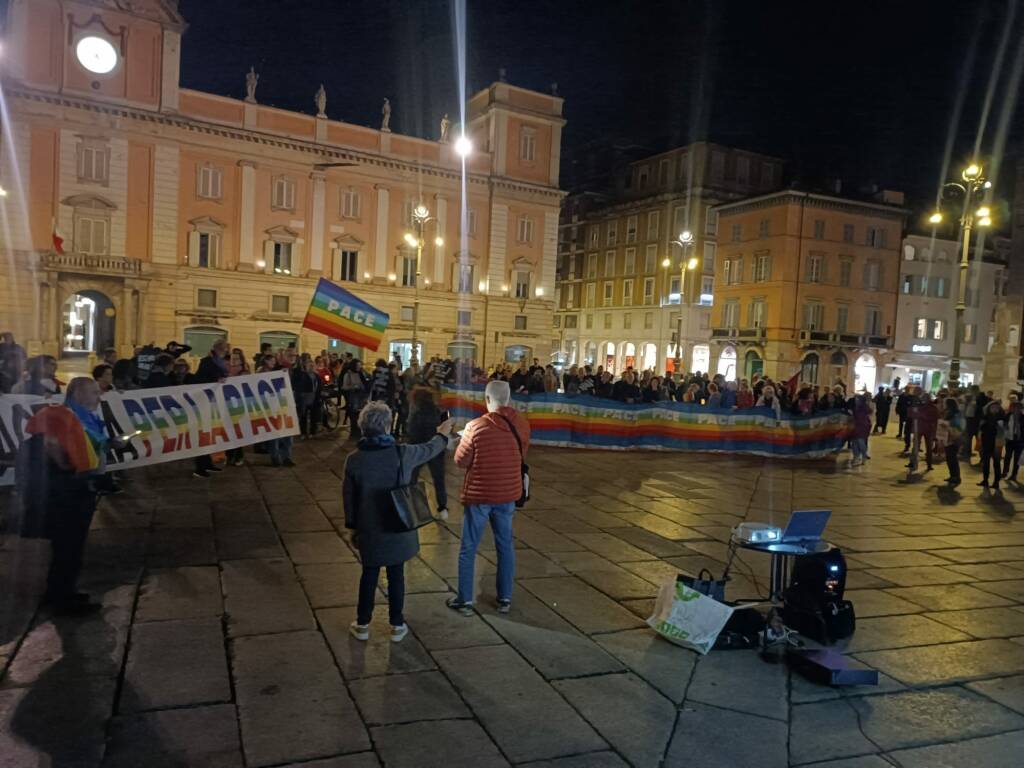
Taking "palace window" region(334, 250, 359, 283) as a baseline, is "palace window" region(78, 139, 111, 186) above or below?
above

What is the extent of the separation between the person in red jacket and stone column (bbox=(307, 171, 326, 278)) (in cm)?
3928

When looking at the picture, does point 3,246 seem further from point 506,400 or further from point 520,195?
point 506,400

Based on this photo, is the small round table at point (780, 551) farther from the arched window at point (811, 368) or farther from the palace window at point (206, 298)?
the arched window at point (811, 368)

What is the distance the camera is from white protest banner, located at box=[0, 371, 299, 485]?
8.60 meters

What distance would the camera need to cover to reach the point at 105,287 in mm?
37344

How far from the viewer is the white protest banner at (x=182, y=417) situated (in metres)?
8.60

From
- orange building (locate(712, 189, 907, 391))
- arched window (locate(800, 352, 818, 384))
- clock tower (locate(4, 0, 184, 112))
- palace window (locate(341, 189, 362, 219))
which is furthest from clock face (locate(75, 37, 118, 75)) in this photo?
arched window (locate(800, 352, 818, 384))

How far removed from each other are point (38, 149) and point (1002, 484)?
1585 inches

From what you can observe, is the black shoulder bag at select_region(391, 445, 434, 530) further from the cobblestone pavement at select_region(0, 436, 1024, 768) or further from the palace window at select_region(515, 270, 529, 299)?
the palace window at select_region(515, 270, 529, 299)

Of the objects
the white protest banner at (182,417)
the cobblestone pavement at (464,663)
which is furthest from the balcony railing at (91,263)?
the cobblestone pavement at (464,663)

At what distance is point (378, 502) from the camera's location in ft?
15.8

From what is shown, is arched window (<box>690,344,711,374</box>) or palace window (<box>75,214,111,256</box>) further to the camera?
arched window (<box>690,344,711,374</box>)

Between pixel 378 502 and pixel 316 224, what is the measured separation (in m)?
40.4

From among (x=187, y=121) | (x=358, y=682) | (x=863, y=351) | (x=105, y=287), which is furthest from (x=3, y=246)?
(x=863, y=351)
